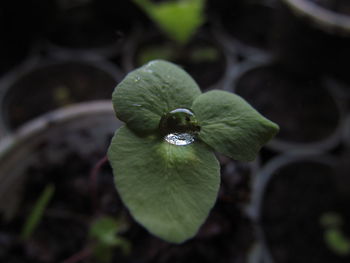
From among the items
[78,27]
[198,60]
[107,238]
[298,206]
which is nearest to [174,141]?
[107,238]

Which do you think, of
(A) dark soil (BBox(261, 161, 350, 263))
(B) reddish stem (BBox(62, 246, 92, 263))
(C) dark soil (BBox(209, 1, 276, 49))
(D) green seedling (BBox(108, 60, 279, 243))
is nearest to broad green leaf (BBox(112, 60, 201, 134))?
(D) green seedling (BBox(108, 60, 279, 243))

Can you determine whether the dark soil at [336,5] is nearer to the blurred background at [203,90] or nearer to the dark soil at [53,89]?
the blurred background at [203,90]

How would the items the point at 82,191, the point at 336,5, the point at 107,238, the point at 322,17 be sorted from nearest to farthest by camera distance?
the point at 107,238
the point at 82,191
the point at 322,17
the point at 336,5

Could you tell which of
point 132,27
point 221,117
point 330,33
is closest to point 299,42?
point 330,33

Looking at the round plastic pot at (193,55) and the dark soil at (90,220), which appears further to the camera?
the round plastic pot at (193,55)

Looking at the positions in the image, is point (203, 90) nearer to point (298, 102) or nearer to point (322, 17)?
point (298, 102)

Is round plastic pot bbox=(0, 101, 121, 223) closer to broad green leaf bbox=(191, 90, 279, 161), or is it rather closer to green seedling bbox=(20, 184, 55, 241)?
green seedling bbox=(20, 184, 55, 241)

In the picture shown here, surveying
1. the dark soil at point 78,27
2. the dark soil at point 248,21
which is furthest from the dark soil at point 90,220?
the dark soil at point 248,21
